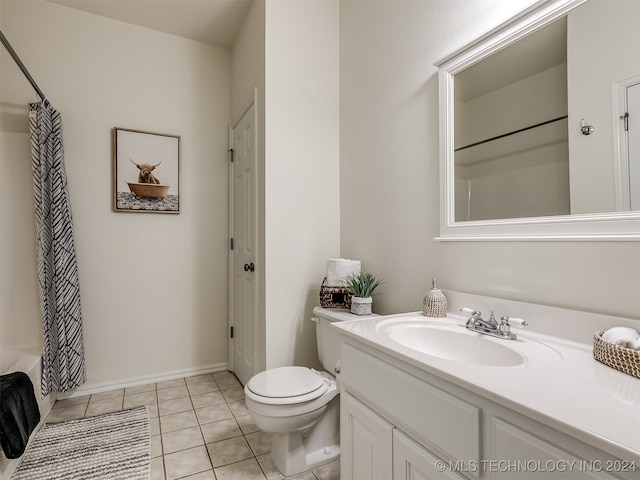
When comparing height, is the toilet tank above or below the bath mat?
above

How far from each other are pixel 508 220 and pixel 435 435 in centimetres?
75

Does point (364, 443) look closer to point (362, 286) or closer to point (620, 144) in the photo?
point (362, 286)

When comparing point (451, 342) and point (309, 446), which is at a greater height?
point (451, 342)

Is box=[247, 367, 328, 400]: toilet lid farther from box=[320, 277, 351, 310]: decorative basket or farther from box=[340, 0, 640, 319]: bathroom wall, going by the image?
box=[340, 0, 640, 319]: bathroom wall

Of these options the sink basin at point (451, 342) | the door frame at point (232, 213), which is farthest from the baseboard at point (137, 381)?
the sink basin at point (451, 342)

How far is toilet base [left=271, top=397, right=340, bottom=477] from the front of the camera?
148 cm

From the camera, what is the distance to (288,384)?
1476mm

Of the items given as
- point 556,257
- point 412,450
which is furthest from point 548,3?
point 412,450

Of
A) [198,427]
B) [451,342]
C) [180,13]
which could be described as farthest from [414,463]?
[180,13]

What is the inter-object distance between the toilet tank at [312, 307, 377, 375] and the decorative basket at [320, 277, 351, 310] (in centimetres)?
3

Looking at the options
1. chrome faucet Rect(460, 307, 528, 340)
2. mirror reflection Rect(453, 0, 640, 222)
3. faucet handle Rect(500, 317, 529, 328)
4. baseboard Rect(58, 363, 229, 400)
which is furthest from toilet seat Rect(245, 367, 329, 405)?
baseboard Rect(58, 363, 229, 400)

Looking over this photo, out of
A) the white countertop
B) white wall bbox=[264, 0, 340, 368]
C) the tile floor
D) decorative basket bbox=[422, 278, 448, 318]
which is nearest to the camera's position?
the white countertop

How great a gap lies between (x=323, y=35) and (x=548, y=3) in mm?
1403

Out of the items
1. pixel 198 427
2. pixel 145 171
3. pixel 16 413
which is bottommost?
pixel 198 427
